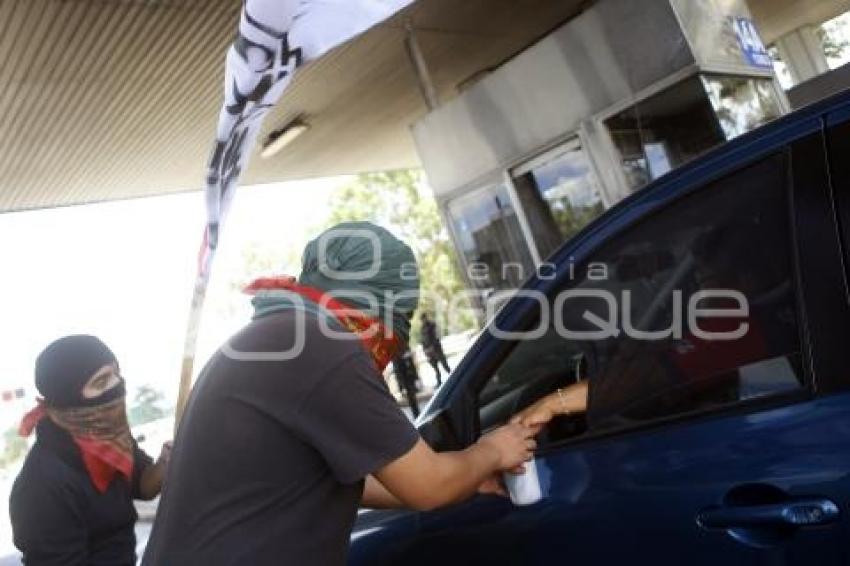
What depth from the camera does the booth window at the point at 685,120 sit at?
6340 millimetres

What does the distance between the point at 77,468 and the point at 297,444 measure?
1357mm

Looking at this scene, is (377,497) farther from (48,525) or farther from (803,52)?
(803,52)

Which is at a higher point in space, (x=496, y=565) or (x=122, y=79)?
(x=122, y=79)

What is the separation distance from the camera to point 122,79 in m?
7.50

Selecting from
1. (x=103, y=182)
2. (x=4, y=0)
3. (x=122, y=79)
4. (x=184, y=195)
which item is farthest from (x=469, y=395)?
(x=184, y=195)

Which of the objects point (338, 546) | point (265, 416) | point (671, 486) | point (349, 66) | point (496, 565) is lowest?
point (496, 565)

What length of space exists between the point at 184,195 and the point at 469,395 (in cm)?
1146

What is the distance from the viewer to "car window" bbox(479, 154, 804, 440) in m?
1.69

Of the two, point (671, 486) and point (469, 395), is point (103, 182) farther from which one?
point (671, 486)

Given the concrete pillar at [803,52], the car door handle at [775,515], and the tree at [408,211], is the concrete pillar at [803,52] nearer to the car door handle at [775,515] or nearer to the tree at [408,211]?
the tree at [408,211]

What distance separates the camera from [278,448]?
5.22 ft

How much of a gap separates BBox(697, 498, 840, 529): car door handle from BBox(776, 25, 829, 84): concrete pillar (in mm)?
17288

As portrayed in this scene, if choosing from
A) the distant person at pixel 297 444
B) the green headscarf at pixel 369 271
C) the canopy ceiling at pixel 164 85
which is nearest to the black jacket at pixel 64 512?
the distant person at pixel 297 444

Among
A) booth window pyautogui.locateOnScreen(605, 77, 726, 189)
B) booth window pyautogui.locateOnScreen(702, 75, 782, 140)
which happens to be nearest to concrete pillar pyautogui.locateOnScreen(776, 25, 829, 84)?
booth window pyautogui.locateOnScreen(702, 75, 782, 140)
